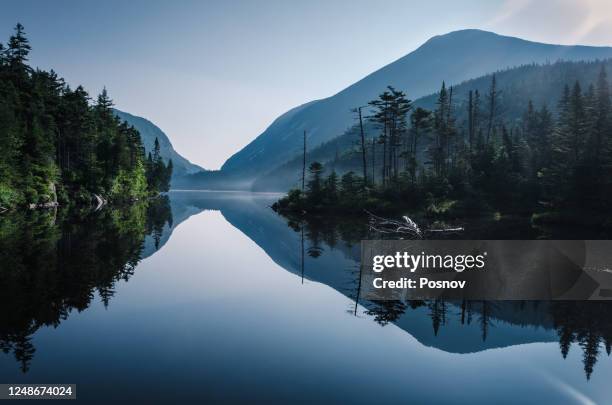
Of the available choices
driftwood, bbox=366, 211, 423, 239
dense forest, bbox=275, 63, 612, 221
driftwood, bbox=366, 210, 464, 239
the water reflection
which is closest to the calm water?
the water reflection

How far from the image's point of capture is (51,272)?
18.2 m

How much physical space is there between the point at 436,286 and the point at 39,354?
15.2 metres

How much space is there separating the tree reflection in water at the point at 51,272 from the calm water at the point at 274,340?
0.08 meters

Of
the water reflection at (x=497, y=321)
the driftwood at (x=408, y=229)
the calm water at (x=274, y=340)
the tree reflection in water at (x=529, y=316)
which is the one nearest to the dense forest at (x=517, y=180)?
the driftwood at (x=408, y=229)

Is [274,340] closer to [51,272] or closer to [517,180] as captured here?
[51,272]

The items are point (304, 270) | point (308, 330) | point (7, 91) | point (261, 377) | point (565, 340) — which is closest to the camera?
point (261, 377)

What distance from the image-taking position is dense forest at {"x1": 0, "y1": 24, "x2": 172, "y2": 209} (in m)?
51.4

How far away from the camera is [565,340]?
1168 cm

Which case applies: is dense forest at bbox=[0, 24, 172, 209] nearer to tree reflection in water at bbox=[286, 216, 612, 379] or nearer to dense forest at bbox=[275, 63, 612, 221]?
dense forest at bbox=[275, 63, 612, 221]

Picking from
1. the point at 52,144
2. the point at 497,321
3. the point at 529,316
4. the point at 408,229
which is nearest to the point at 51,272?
the point at 497,321

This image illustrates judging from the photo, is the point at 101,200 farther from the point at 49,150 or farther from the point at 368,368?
the point at 368,368

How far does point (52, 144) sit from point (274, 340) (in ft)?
202

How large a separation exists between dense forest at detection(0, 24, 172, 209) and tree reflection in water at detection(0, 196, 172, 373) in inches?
847

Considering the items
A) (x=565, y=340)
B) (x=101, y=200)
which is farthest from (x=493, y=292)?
(x=101, y=200)
